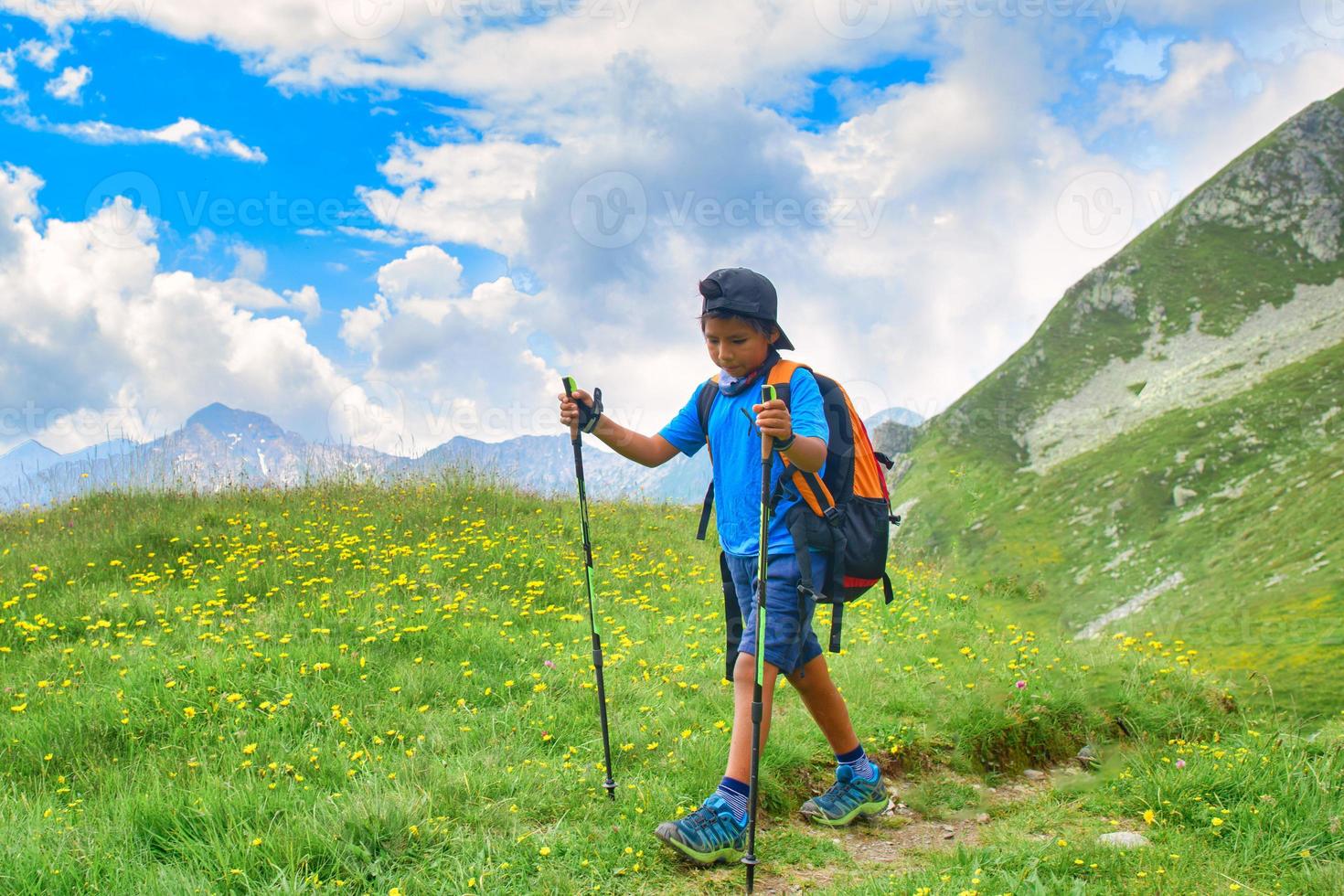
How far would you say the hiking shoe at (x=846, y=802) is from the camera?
532 centimetres

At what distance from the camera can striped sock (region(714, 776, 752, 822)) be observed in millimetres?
4676

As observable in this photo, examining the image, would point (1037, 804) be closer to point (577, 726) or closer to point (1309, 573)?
point (577, 726)

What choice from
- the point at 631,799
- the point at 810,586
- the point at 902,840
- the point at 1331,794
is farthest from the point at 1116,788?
the point at 631,799

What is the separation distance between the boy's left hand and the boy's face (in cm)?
64

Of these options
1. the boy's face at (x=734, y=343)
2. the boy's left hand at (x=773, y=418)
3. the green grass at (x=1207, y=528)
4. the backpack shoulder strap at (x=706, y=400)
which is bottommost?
the green grass at (x=1207, y=528)

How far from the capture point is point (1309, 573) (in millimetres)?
56469

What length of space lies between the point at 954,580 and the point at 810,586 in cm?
896


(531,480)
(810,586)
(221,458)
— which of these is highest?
(221,458)

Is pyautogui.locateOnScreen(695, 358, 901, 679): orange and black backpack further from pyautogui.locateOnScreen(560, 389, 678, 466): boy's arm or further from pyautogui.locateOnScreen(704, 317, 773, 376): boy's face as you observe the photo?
pyautogui.locateOnScreen(560, 389, 678, 466): boy's arm

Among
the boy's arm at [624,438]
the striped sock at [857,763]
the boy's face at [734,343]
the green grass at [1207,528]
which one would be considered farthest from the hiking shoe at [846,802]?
the green grass at [1207,528]

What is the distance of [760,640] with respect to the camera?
462 cm

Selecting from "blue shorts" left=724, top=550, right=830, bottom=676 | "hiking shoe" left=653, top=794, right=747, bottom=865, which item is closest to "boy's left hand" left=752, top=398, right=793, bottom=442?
"blue shorts" left=724, top=550, right=830, bottom=676

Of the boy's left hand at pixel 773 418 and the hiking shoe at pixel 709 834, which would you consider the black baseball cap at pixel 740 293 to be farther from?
the hiking shoe at pixel 709 834

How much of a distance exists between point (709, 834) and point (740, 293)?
283 cm
